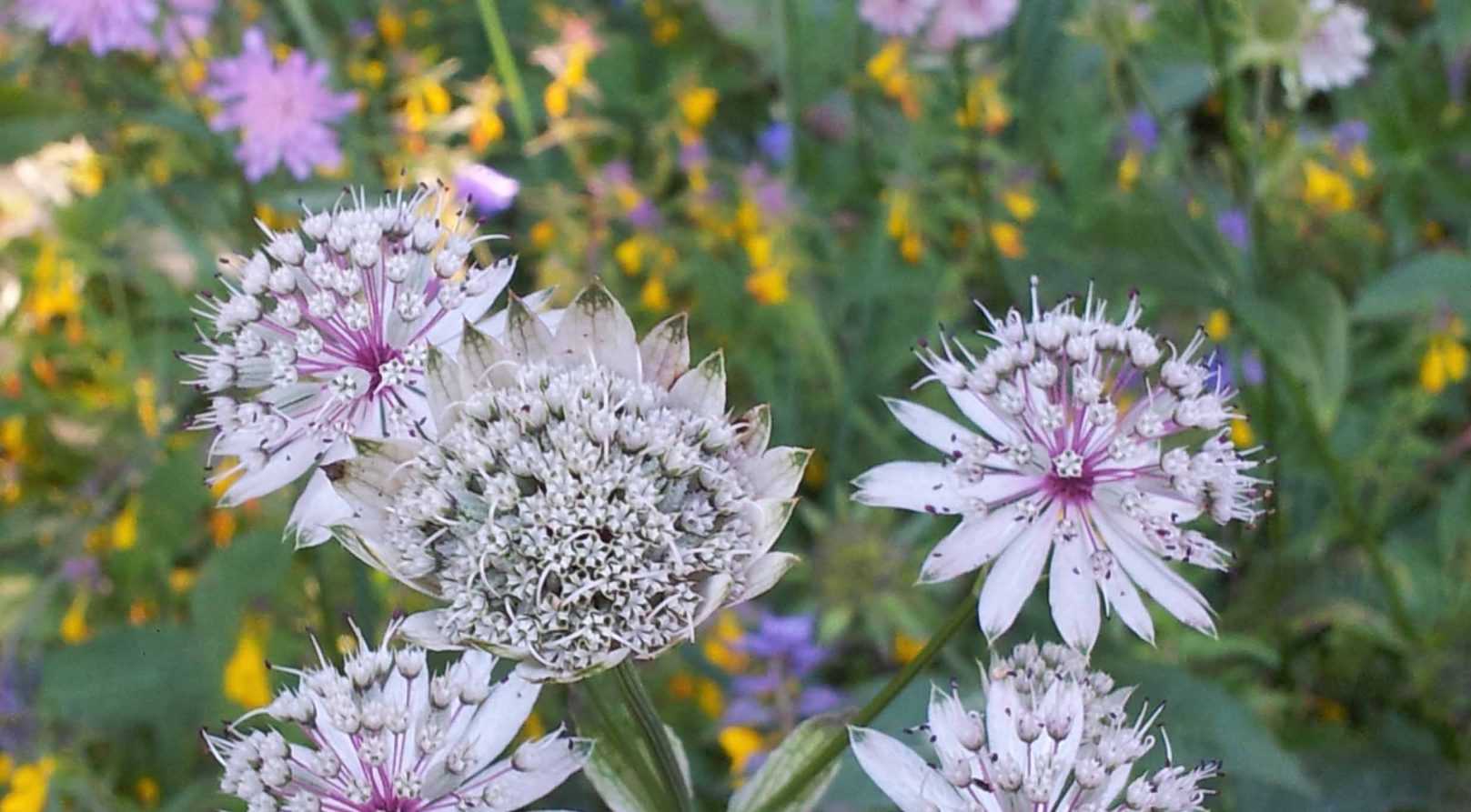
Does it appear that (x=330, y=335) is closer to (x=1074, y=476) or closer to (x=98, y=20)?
(x=1074, y=476)

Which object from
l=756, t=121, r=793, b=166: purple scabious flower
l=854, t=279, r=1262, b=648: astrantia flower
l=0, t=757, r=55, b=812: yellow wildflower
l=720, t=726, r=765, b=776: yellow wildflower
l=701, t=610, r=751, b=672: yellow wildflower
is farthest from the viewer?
l=756, t=121, r=793, b=166: purple scabious flower

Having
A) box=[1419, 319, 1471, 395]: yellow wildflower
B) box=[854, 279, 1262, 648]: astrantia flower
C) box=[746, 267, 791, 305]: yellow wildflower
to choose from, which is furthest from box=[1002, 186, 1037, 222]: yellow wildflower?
box=[854, 279, 1262, 648]: astrantia flower

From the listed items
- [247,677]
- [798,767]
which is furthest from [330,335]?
[247,677]

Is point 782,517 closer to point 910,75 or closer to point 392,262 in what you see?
point 392,262

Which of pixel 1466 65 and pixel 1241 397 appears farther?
pixel 1466 65

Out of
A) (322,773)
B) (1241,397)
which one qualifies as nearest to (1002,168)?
(1241,397)

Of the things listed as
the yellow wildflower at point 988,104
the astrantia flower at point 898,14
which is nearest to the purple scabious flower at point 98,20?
the astrantia flower at point 898,14

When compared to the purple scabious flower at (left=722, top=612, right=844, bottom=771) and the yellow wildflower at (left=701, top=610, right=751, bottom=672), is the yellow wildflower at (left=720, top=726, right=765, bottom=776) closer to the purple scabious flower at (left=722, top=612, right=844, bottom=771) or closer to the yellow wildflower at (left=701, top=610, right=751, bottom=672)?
the purple scabious flower at (left=722, top=612, right=844, bottom=771)
